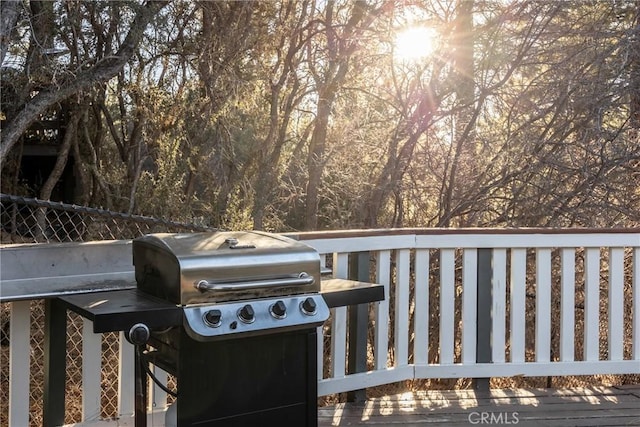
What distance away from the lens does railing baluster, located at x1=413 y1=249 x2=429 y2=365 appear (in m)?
3.09

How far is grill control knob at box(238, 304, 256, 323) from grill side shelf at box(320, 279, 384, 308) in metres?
0.28

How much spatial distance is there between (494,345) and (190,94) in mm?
4380

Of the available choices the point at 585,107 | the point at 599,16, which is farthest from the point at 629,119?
the point at 599,16

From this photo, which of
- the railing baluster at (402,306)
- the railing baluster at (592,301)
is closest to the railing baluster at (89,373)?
the railing baluster at (402,306)

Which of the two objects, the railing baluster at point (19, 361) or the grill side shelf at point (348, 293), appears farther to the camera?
the railing baluster at point (19, 361)

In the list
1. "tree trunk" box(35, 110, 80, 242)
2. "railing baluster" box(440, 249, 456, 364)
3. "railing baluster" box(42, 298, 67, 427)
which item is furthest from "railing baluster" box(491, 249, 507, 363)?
"tree trunk" box(35, 110, 80, 242)

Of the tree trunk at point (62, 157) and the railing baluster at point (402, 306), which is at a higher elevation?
the tree trunk at point (62, 157)

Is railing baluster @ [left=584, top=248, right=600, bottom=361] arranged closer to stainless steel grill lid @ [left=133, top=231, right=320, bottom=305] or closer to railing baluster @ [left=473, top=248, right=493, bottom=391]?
railing baluster @ [left=473, top=248, right=493, bottom=391]

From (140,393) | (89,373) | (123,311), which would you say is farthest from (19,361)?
(123,311)

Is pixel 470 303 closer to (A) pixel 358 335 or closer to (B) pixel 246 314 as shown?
(A) pixel 358 335

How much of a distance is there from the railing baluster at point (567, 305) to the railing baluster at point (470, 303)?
49cm

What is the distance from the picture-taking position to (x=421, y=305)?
10.1ft

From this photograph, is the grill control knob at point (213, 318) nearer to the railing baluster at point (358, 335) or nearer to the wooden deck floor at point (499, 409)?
the wooden deck floor at point (499, 409)

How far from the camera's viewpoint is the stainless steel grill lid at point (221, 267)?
175cm
